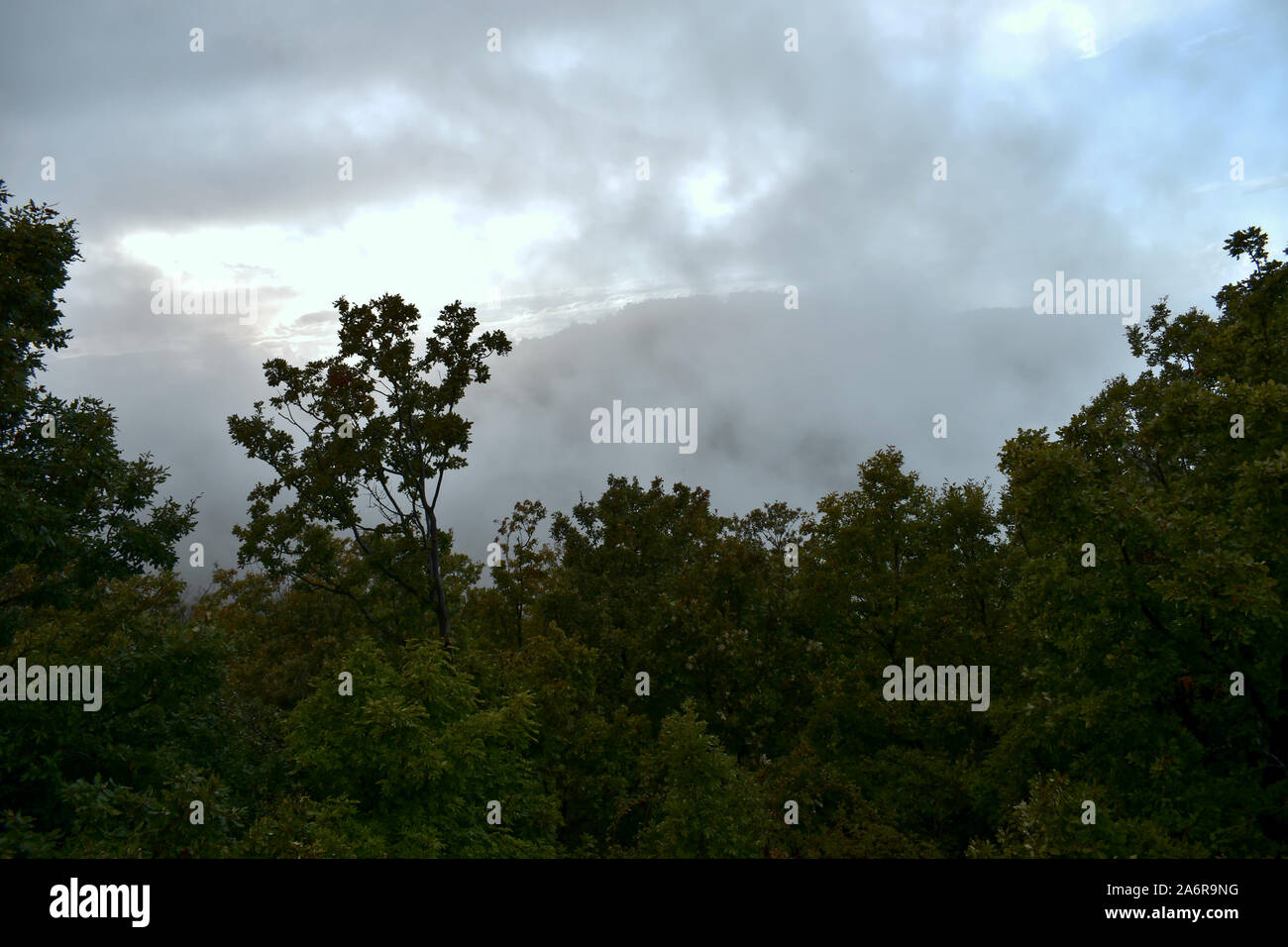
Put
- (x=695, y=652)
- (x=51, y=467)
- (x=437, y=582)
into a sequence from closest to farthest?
(x=51, y=467), (x=437, y=582), (x=695, y=652)

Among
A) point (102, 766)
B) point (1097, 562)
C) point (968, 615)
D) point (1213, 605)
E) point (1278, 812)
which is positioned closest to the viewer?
point (1213, 605)

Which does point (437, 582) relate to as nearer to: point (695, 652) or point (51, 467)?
point (695, 652)

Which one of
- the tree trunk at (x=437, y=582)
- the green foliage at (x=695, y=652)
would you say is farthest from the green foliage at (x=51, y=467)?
the tree trunk at (x=437, y=582)

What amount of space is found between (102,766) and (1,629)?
380 cm

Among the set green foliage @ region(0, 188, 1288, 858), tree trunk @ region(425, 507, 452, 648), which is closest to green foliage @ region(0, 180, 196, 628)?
green foliage @ region(0, 188, 1288, 858)

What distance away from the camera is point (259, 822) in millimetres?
12930

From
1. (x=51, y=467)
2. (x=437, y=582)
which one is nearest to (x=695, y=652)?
(x=437, y=582)

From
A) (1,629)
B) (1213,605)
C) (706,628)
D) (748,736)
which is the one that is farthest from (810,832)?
(1,629)

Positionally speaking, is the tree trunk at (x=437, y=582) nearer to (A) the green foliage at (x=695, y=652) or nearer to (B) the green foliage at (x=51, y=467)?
(A) the green foliage at (x=695, y=652)

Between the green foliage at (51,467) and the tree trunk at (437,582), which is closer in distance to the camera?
the green foliage at (51,467)

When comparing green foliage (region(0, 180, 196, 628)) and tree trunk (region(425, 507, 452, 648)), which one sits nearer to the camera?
green foliage (region(0, 180, 196, 628))

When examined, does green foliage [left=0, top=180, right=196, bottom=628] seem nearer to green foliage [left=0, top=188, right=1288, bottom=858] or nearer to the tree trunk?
green foliage [left=0, top=188, right=1288, bottom=858]

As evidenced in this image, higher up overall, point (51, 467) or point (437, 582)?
point (51, 467)

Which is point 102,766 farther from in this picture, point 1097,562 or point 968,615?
point 968,615
